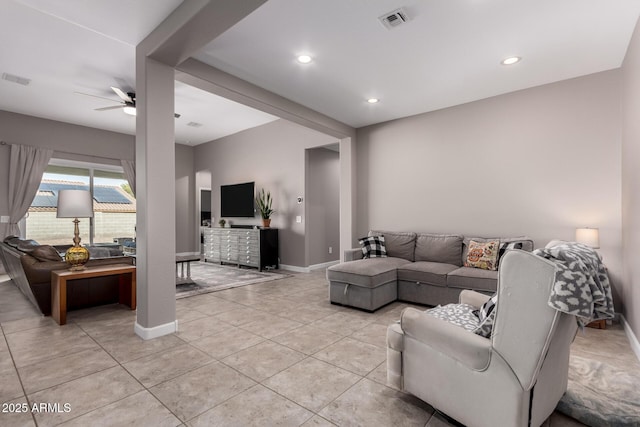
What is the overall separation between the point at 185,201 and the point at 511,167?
768cm

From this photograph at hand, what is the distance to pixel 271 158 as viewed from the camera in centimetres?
681

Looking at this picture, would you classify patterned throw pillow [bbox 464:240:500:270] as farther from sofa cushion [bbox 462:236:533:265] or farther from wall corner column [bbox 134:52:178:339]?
wall corner column [bbox 134:52:178:339]

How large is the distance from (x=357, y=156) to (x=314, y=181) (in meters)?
1.18

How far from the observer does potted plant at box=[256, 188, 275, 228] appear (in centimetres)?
662

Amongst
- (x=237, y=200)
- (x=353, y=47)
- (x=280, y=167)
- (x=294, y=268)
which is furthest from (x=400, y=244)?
(x=237, y=200)

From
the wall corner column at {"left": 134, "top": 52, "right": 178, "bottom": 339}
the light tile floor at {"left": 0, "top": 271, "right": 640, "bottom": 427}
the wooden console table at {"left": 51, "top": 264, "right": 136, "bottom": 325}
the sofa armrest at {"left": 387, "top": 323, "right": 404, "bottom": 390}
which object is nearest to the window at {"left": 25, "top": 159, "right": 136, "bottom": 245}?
the wooden console table at {"left": 51, "top": 264, "right": 136, "bottom": 325}

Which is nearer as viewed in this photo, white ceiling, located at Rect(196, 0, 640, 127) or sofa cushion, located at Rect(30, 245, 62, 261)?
white ceiling, located at Rect(196, 0, 640, 127)

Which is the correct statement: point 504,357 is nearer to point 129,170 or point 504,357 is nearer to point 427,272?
point 427,272

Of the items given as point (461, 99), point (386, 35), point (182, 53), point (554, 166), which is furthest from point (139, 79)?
point (554, 166)

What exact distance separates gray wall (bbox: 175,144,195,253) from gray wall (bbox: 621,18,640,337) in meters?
8.52

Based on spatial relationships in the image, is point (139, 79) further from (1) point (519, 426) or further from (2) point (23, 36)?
(1) point (519, 426)

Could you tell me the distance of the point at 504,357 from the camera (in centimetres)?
142

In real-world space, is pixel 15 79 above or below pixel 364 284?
above

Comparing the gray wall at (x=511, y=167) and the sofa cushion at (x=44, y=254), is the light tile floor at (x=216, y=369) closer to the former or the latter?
the sofa cushion at (x=44, y=254)
